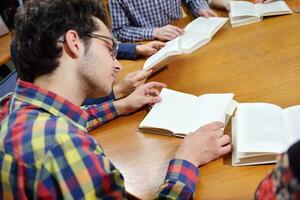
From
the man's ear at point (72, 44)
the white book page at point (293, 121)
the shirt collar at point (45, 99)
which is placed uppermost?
the man's ear at point (72, 44)

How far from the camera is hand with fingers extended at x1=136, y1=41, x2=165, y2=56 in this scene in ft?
5.25

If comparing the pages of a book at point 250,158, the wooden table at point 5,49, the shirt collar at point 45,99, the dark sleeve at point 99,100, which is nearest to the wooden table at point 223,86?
the pages of a book at point 250,158

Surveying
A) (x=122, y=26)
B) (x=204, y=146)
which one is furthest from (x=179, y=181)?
(x=122, y=26)

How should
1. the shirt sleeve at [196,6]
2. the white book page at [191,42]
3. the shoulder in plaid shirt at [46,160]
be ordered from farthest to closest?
1. the shirt sleeve at [196,6]
2. the white book page at [191,42]
3. the shoulder in plaid shirt at [46,160]

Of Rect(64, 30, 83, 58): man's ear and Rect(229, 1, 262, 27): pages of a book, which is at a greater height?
Rect(64, 30, 83, 58): man's ear

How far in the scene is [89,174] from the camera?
2.41 ft

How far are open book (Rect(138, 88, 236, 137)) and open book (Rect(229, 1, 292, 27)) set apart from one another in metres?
0.65

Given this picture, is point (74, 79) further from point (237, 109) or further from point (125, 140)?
point (237, 109)

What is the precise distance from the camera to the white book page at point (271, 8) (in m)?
1.67

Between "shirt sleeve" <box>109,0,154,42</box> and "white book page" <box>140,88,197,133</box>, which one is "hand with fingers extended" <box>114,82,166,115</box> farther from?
"shirt sleeve" <box>109,0,154,42</box>

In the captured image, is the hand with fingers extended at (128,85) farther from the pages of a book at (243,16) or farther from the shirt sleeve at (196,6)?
the shirt sleeve at (196,6)

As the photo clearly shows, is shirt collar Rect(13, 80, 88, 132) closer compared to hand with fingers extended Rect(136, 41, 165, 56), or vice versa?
shirt collar Rect(13, 80, 88, 132)

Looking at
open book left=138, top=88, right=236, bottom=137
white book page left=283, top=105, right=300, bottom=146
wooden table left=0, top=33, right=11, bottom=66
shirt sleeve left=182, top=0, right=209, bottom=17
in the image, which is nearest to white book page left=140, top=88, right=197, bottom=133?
open book left=138, top=88, right=236, bottom=137

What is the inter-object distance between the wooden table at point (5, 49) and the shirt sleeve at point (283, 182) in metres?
2.01
